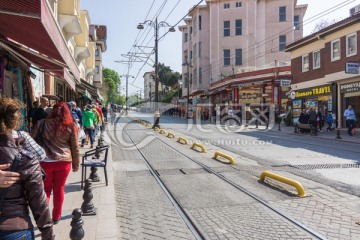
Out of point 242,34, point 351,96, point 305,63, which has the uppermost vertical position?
point 242,34

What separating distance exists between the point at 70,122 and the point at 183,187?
3317 millimetres

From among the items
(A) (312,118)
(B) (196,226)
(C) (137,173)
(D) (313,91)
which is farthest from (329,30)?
(B) (196,226)

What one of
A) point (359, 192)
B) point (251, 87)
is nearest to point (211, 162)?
point (359, 192)

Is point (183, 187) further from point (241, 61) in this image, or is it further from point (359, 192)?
point (241, 61)

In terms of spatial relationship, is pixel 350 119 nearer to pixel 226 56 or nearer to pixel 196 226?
pixel 196 226

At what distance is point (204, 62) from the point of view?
51.9 m

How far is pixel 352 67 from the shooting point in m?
20.5

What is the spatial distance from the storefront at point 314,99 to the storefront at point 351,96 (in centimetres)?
112

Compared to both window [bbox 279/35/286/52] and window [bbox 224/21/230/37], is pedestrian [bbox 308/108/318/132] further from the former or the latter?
window [bbox 224/21/230/37]

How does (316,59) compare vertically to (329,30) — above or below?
below

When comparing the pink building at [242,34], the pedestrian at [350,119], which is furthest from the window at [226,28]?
the pedestrian at [350,119]

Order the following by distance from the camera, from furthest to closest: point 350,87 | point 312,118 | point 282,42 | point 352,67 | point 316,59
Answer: point 282,42, point 316,59, point 350,87, point 312,118, point 352,67

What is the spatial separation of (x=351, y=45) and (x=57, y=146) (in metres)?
22.2

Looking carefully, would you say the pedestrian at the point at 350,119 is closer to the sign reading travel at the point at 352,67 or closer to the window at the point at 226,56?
the sign reading travel at the point at 352,67
